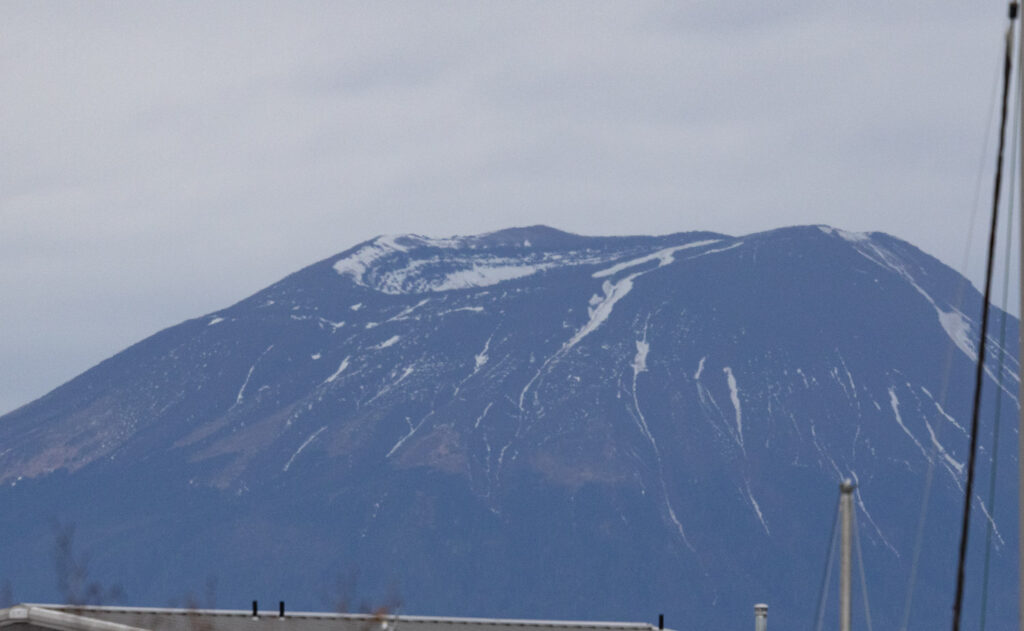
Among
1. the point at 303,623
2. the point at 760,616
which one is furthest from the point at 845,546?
the point at 303,623

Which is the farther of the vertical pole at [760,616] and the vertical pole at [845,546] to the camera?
the vertical pole at [760,616]

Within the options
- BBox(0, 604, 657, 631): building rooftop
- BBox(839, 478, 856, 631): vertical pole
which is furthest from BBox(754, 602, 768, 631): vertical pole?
BBox(839, 478, 856, 631): vertical pole

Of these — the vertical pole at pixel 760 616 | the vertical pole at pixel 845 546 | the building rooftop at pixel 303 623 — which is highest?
the vertical pole at pixel 845 546

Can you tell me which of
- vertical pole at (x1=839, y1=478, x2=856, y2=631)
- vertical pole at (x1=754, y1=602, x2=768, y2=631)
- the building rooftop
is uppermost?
vertical pole at (x1=839, y1=478, x2=856, y2=631)

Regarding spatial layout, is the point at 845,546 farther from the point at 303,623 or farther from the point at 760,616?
the point at 303,623

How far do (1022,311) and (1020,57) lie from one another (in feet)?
13.0

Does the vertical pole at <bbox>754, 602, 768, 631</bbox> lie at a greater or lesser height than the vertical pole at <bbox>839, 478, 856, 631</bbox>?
lesser

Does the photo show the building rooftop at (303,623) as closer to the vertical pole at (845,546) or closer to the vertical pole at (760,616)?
the vertical pole at (760,616)

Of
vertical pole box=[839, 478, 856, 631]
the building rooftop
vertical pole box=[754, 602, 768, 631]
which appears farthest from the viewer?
the building rooftop

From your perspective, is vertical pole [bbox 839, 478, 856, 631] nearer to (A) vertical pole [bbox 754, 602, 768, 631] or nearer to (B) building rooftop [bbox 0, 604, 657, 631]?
(A) vertical pole [bbox 754, 602, 768, 631]

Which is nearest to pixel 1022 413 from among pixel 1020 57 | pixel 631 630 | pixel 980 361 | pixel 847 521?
pixel 980 361

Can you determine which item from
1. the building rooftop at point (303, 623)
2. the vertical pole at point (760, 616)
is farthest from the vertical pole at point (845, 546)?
the building rooftop at point (303, 623)

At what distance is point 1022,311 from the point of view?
27.7 metres

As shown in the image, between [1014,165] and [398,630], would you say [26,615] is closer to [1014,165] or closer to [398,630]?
[1014,165]
